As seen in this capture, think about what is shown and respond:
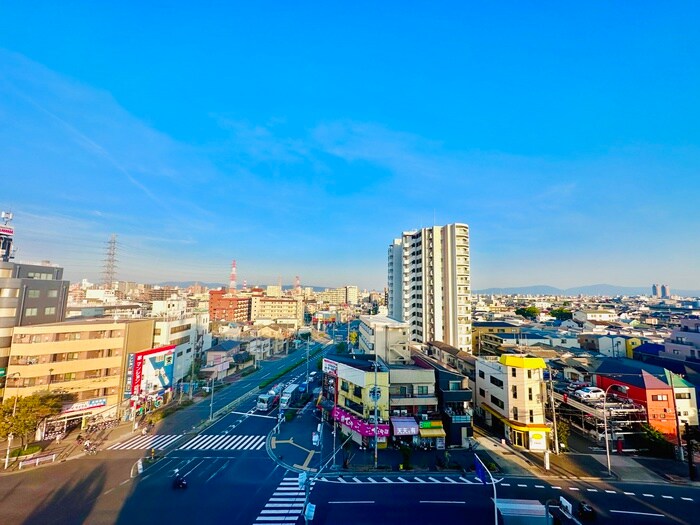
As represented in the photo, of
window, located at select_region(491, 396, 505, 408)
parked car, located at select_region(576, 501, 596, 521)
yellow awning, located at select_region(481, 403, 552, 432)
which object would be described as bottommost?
parked car, located at select_region(576, 501, 596, 521)

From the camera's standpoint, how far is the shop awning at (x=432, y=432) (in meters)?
33.0

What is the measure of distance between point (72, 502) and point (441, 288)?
206ft

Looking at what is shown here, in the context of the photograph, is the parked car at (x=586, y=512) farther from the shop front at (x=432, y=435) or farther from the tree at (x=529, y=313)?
the tree at (x=529, y=313)

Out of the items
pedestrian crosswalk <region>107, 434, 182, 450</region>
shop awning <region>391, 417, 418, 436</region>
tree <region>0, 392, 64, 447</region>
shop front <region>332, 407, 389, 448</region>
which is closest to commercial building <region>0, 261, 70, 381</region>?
tree <region>0, 392, 64, 447</region>

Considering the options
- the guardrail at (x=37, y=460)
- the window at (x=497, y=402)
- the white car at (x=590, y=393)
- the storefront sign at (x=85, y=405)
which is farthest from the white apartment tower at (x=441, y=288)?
the guardrail at (x=37, y=460)

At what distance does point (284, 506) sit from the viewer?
23.1m

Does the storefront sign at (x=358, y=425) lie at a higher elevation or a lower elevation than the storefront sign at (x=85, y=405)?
lower

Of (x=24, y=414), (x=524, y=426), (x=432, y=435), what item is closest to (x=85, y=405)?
(x=24, y=414)

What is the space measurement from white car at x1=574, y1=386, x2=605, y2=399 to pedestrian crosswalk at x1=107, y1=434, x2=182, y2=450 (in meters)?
46.5

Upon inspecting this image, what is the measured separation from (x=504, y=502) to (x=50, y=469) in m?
36.5

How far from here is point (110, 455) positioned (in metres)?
31.3

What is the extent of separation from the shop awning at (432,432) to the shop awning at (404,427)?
27.5 inches

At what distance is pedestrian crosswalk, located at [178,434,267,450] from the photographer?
3356cm

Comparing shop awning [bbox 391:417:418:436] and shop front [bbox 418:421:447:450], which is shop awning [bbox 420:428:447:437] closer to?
shop front [bbox 418:421:447:450]
